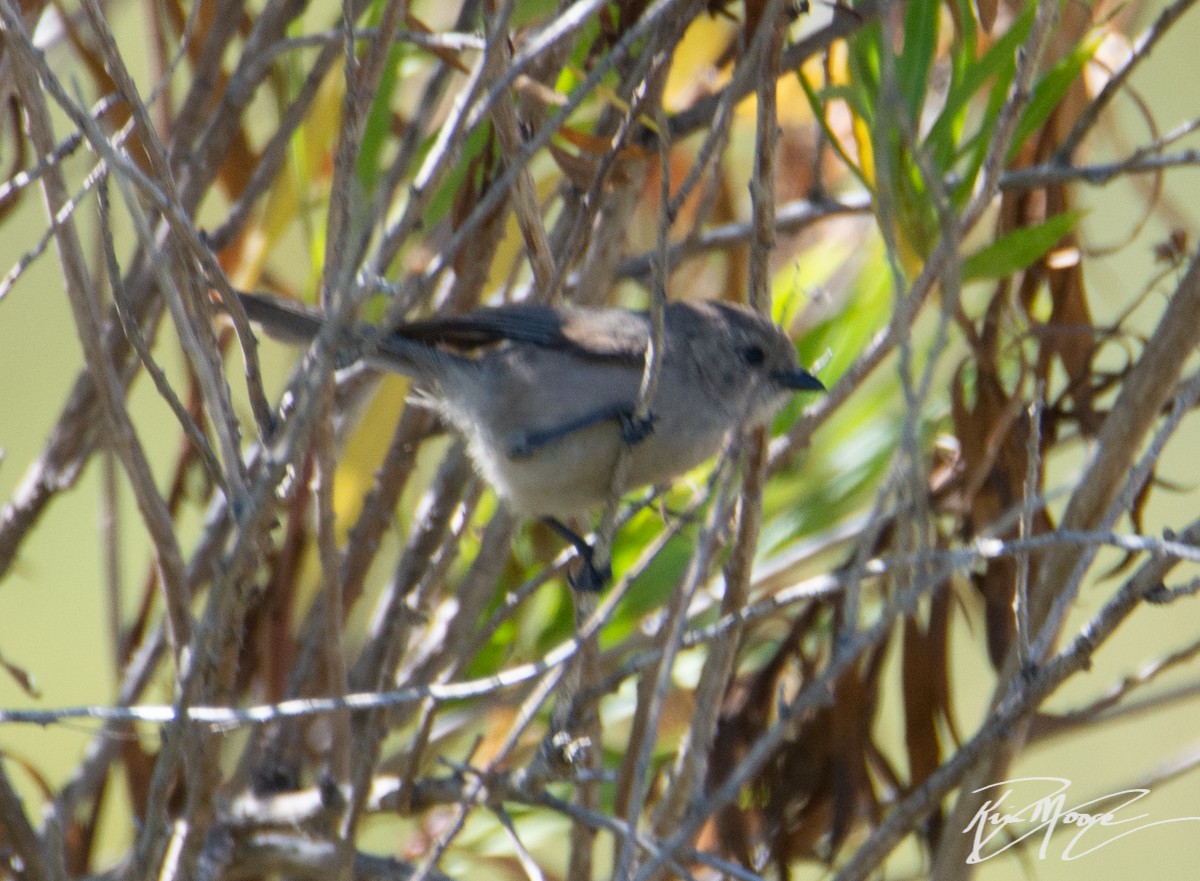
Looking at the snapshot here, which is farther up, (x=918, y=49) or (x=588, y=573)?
(x=918, y=49)

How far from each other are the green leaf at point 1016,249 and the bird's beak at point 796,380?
446 mm

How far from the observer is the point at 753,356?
304 cm

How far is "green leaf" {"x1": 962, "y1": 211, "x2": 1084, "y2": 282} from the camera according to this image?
2590 mm

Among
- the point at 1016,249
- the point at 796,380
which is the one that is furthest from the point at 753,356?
the point at 1016,249

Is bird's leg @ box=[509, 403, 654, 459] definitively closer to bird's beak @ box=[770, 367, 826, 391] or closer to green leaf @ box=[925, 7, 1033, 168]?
bird's beak @ box=[770, 367, 826, 391]

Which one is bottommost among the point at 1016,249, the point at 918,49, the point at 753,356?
the point at 1016,249

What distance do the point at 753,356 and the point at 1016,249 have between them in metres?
0.66

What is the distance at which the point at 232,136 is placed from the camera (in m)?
2.86

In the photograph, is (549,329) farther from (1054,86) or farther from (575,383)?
(1054,86)

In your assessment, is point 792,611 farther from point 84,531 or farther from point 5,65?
point 84,531

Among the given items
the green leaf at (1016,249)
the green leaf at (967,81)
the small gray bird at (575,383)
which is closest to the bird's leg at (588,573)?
the small gray bird at (575,383)

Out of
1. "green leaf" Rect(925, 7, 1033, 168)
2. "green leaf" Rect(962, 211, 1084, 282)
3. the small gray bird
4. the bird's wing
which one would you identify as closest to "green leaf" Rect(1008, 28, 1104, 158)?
"green leaf" Rect(925, 7, 1033, 168)

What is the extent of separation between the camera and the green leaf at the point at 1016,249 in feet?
8.50

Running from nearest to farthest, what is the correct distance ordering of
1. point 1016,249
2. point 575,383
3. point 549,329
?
point 1016,249, point 549,329, point 575,383
